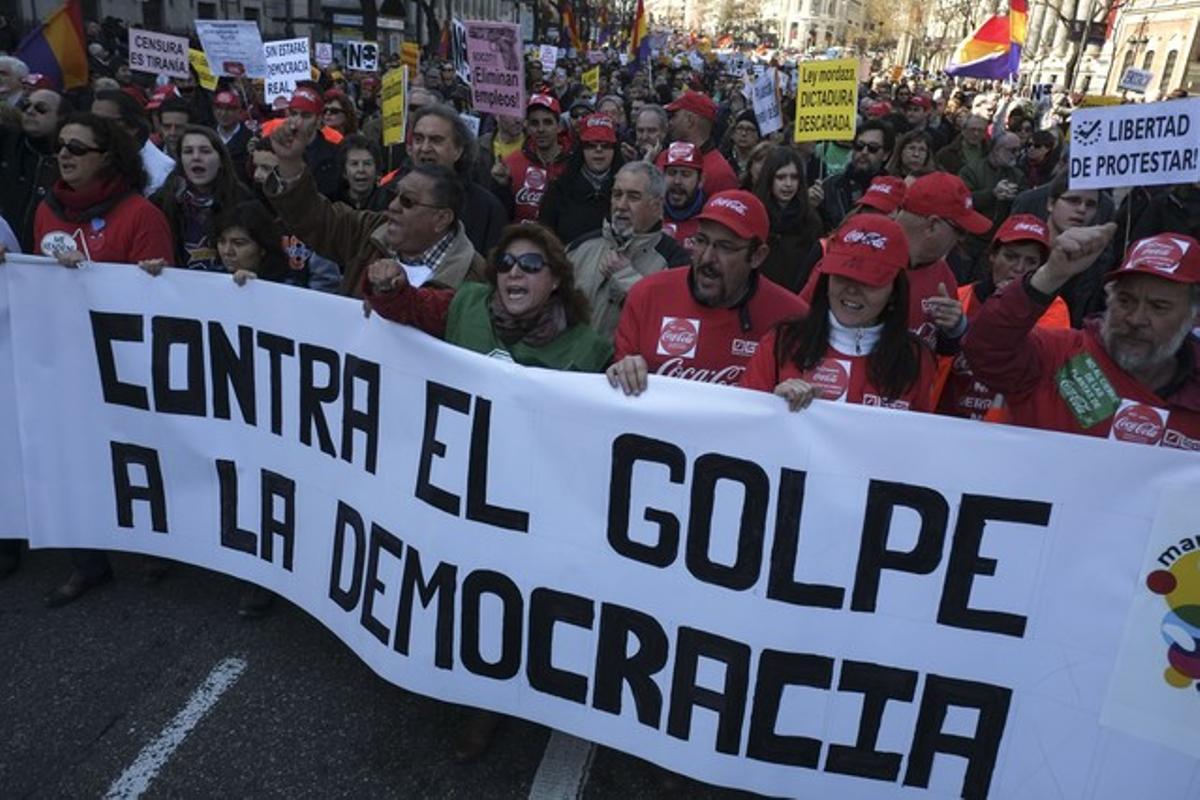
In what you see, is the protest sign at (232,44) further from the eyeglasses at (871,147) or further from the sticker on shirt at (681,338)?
the sticker on shirt at (681,338)

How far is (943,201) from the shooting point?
12.6ft

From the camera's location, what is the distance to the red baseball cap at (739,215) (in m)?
3.13

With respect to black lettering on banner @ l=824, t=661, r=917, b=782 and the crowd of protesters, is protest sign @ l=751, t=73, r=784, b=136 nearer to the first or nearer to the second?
the crowd of protesters

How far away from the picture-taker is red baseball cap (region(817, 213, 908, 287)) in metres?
2.75

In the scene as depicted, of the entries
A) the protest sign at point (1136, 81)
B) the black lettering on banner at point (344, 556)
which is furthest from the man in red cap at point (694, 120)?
the protest sign at point (1136, 81)

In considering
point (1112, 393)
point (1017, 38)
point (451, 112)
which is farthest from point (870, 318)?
point (1017, 38)

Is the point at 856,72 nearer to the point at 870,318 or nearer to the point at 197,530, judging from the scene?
the point at 870,318

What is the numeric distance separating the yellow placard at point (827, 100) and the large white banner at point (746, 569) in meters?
5.16

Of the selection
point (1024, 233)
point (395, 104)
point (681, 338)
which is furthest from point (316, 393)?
point (395, 104)

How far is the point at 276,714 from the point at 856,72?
6215mm

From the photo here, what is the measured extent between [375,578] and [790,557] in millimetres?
1370

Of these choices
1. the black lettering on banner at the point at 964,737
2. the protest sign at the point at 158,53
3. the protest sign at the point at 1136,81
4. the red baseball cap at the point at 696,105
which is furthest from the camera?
the protest sign at the point at 1136,81

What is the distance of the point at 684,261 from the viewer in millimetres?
4281

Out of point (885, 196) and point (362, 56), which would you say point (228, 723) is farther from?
point (362, 56)
